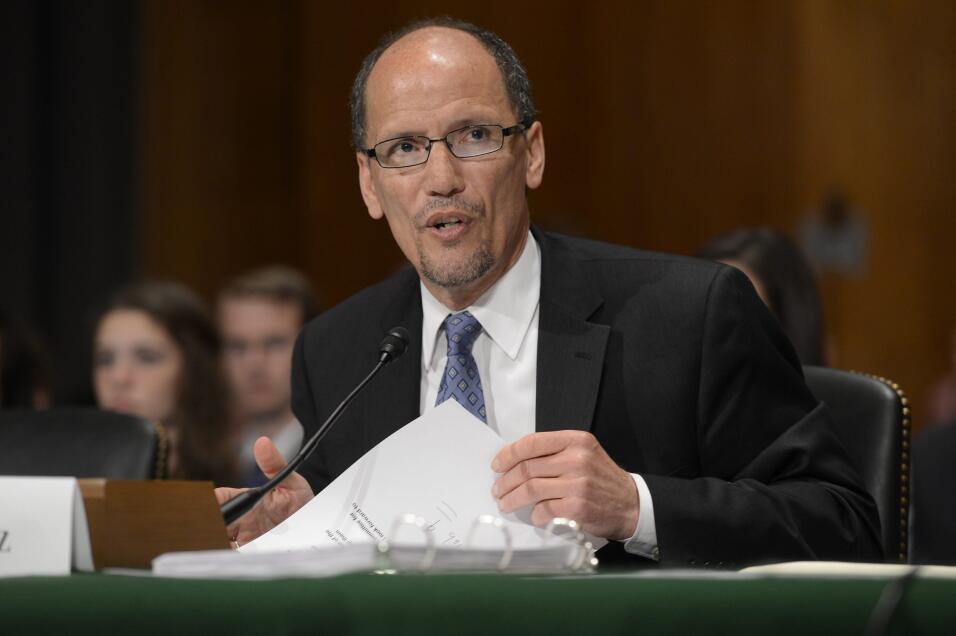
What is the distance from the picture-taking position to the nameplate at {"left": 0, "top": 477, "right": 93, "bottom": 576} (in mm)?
1292

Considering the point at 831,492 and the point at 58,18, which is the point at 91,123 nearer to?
the point at 58,18

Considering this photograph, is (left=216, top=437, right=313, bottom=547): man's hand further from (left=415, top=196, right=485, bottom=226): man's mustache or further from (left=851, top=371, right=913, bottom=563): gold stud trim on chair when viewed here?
(left=851, top=371, right=913, bottom=563): gold stud trim on chair

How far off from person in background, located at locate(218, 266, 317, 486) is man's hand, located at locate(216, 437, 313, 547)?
2339 millimetres

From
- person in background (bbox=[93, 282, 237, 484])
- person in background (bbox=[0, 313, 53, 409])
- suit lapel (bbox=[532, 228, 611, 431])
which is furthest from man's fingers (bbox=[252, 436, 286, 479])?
person in background (bbox=[0, 313, 53, 409])

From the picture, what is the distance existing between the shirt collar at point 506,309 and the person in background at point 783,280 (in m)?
0.91

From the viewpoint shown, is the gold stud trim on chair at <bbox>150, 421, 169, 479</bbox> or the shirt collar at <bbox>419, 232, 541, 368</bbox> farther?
the gold stud trim on chair at <bbox>150, 421, 169, 479</bbox>

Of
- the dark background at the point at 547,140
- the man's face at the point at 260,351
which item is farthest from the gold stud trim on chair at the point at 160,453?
the dark background at the point at 547,140

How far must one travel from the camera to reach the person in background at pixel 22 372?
3852mm

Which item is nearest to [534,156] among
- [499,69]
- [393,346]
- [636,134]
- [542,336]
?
[499,69]

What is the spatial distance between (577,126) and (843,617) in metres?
4.70

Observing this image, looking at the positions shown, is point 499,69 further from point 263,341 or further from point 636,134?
point 636,134

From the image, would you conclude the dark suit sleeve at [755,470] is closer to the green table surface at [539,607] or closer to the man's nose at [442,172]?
the man's nose at [442,172]

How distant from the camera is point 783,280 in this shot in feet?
9.91

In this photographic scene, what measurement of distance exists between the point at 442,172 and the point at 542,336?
0.29 meters
